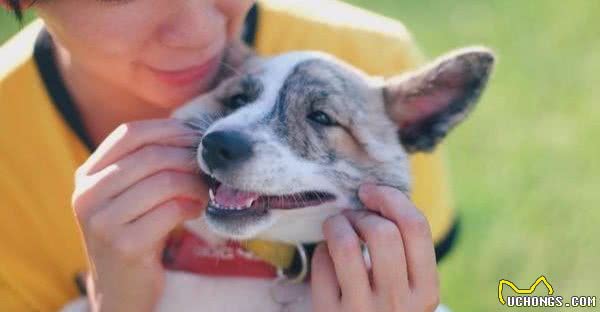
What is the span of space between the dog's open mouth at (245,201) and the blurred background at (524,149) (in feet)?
3.62

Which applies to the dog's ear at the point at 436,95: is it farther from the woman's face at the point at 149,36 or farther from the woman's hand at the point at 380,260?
the woman's face at the point at 149,36

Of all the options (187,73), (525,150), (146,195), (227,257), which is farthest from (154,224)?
(525,150)

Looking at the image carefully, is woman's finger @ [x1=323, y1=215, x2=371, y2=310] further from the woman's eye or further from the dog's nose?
the woman's eye

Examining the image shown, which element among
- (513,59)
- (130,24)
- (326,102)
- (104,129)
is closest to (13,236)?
(104,129)

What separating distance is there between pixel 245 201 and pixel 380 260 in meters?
0.30

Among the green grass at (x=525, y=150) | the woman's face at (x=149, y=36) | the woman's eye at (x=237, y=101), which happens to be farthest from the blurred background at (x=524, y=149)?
the woman's face at (x=149, y=36)

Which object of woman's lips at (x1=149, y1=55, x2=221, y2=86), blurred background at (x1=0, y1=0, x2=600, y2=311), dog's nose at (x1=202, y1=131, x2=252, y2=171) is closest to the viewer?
dog's nose at (x1=202, y1=131, x2=252, y2=171)

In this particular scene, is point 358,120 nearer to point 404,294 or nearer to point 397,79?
point 397,79

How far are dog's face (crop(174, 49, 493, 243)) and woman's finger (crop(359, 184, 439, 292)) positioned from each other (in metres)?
0.11

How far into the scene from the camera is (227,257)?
73.9 inches

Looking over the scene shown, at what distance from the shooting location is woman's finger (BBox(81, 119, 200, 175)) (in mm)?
1640

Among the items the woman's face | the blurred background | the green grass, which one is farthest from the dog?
the green grass

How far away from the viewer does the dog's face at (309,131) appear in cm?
164

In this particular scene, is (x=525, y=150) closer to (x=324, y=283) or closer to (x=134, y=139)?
(x=324, y=283)
